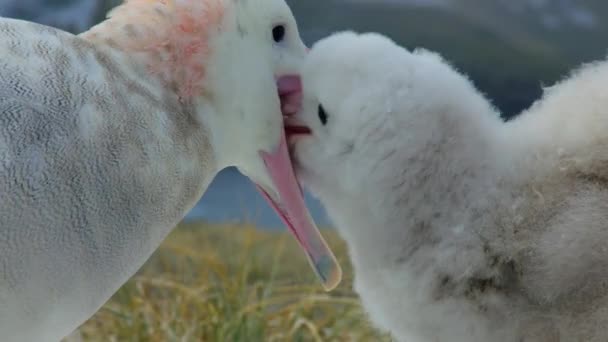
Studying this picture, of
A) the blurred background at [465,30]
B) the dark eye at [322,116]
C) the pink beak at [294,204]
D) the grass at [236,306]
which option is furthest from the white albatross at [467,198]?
the blurred background at [465,30]

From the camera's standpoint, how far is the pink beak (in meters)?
1.12

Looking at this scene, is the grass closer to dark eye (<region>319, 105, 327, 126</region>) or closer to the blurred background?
the blurred background

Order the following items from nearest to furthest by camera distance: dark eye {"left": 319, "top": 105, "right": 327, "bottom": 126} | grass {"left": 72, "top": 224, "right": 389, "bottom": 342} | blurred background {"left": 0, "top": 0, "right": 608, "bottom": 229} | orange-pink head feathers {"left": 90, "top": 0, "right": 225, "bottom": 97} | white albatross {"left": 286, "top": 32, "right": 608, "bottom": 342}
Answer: white albatross {"left": 286, "top": 32, "right": 608, "bottom": 342} → dark eye {"left": 319, "top": 105, "right": 327, "bottom": 126} → orange-pink head feathers {"left": 90, "top": 0, "right": 225, "bottom": 97} → grass {"left": 72, "top": 224, "right": 389, "bottom": 342} → blurred background {"left": 0, "top": 0, "right": 608, "bottom": 229}

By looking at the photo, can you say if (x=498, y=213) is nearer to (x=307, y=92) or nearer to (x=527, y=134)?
(x=527, y=134)

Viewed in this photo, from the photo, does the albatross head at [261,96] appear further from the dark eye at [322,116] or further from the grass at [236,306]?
the grass at [236,306]

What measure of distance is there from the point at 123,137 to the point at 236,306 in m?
0.85

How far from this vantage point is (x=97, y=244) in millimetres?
955

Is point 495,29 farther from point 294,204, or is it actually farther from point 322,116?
point 322,116

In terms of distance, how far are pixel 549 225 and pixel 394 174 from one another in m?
0.15

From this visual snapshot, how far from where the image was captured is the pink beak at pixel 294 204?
3.67ft

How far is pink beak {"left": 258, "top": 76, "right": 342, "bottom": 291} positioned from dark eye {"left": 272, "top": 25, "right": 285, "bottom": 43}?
67mm

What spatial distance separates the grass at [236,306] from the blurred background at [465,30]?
149mm

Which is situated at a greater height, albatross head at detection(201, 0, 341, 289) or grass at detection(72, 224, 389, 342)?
albatross head at detection(201, 0, 341, 289)

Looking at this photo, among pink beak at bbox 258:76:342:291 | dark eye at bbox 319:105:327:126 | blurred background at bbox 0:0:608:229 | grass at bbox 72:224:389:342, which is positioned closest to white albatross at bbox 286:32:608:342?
dark eye at bbox 319:105:327:126
